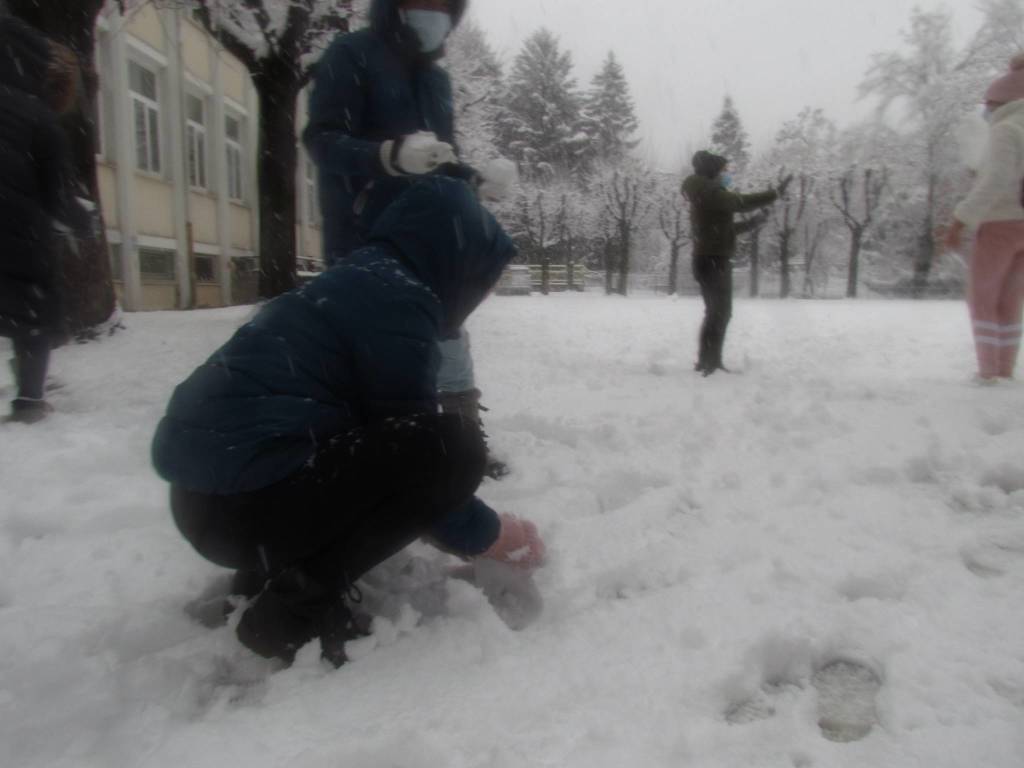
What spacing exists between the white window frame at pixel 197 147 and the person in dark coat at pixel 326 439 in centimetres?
1534

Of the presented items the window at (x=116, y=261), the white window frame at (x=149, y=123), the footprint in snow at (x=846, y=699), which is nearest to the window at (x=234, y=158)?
the white window frame at (x=149, y=123)

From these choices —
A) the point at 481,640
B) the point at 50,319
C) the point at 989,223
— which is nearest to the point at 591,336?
the point at 989,223

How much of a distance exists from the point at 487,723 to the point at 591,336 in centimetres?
747

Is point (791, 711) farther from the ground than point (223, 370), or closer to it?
closer to it

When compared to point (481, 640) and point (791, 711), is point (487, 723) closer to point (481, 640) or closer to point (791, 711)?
point (481, 640)

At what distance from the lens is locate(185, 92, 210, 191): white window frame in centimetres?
1565

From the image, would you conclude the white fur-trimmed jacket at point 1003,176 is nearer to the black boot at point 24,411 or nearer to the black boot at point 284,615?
the black boot at point 284,615

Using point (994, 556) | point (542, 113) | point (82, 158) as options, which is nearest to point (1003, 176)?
point (994, 556)

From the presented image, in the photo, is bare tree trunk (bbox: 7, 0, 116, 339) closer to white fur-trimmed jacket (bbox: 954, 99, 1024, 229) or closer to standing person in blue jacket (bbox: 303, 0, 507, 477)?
standing person in blue jacket (bbox: 303, 0, 507, 477)

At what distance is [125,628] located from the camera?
192 cm

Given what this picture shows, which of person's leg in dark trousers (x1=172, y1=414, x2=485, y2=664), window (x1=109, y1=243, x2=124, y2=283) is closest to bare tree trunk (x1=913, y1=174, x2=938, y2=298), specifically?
window (x1=109, y1=243, x2=124, y2=283)

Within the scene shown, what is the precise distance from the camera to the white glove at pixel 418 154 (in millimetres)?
2307

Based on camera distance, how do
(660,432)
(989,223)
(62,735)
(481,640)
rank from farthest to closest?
(989,223)
(660,432)
(481,640)
(62,735)

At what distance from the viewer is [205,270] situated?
16859 millimetres
